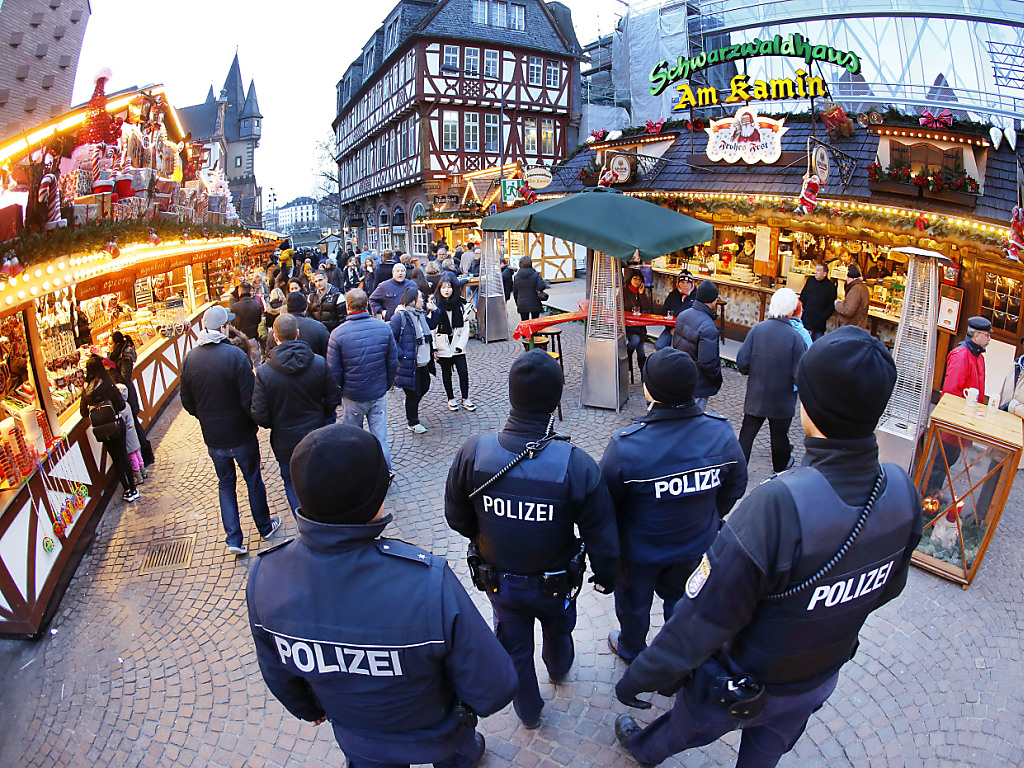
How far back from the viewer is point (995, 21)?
22.7 m

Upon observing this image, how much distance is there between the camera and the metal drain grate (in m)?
4.77

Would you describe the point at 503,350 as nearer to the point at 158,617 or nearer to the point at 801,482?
the point at 158,617

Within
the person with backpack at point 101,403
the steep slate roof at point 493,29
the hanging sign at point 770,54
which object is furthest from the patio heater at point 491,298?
the steep slate roof at point 493,29

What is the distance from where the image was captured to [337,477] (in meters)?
1.63

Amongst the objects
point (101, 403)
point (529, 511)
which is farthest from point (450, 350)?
point (529, 511)

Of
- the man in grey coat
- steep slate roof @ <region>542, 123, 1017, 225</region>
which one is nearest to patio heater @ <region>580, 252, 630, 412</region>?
the man in grey coat

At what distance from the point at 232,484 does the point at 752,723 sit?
414cm

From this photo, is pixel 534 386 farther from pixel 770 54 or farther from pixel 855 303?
pixel 770 54

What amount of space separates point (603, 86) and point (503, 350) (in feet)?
104

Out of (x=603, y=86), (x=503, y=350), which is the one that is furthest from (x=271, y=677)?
(x=603, y=86)

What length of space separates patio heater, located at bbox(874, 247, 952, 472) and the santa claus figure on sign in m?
6.82

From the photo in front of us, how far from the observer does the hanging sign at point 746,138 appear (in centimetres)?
1074

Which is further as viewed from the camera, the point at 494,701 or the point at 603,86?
the point at 603,86

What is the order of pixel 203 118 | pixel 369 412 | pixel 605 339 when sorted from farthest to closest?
pixel 203 118, pixel 605 339, pixel 369 412
